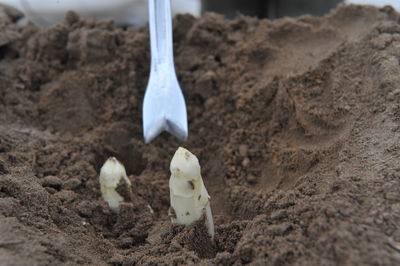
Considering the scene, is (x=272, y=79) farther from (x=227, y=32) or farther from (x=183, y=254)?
(x=183, y=254)

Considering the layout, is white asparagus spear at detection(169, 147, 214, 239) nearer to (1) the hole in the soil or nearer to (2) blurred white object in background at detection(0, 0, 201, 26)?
(1) the hole in the soil

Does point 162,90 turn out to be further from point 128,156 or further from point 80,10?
point 80,10

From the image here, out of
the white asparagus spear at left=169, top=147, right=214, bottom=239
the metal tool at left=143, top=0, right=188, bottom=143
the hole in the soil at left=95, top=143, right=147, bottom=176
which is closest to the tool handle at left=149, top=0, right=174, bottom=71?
the metal tool at left=143, top=0, right=188, bottom=143

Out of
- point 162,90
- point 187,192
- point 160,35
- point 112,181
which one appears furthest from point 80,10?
point 187,192

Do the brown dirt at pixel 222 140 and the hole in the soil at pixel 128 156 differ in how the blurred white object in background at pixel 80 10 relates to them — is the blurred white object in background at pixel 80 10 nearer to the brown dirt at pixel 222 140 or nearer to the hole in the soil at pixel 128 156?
the brown dirt at pixel 222 140

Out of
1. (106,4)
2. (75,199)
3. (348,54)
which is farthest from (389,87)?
(106,4)
